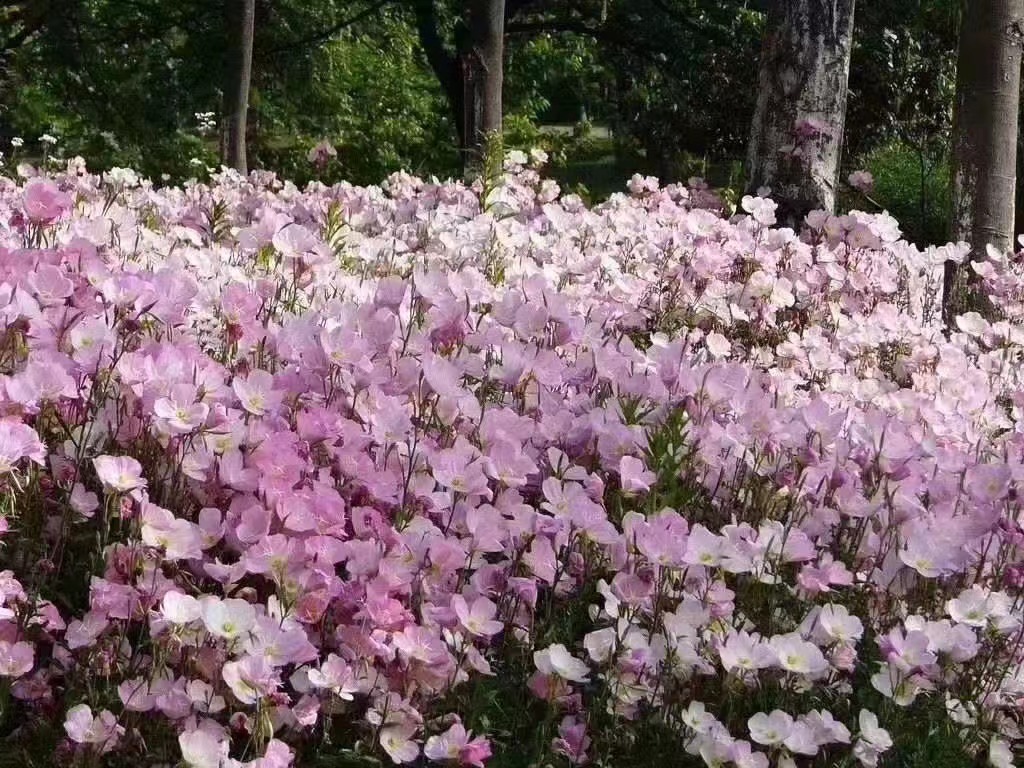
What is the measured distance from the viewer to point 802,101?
6.02 metres

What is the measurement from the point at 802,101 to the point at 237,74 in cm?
750

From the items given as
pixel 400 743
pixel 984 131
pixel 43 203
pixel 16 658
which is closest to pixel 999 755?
pixel 400 743

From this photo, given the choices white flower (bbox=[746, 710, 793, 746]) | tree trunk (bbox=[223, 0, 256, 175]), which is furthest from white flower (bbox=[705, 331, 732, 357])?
tree trunk (bbox=[223, 0, 256, 175])

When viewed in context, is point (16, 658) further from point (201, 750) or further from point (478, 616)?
point (478, 616)

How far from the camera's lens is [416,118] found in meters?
20.9

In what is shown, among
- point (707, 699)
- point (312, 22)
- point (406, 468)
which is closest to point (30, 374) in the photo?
point (406, 468)

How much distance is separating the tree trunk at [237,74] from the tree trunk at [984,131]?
744 cm

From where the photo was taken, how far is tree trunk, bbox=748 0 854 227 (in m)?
6.00

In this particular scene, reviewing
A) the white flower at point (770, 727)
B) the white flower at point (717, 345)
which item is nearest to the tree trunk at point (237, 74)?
the white flower at point (717, 345)

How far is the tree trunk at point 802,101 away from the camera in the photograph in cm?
600

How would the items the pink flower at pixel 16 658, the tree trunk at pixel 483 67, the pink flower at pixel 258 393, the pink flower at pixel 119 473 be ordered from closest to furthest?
the pink flower at pixel 16 658 → the pink flower at pixel 119 473 → the pink flower at pixel 258 393 → the tree trunk at pixel 483 67

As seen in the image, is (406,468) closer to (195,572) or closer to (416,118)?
(195,572)

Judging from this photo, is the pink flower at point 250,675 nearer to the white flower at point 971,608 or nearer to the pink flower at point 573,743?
the pink flower at point 573,743

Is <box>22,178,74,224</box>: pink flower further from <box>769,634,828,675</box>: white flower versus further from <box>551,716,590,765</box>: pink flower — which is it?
<box>769,634,828,675</box>: white flower
